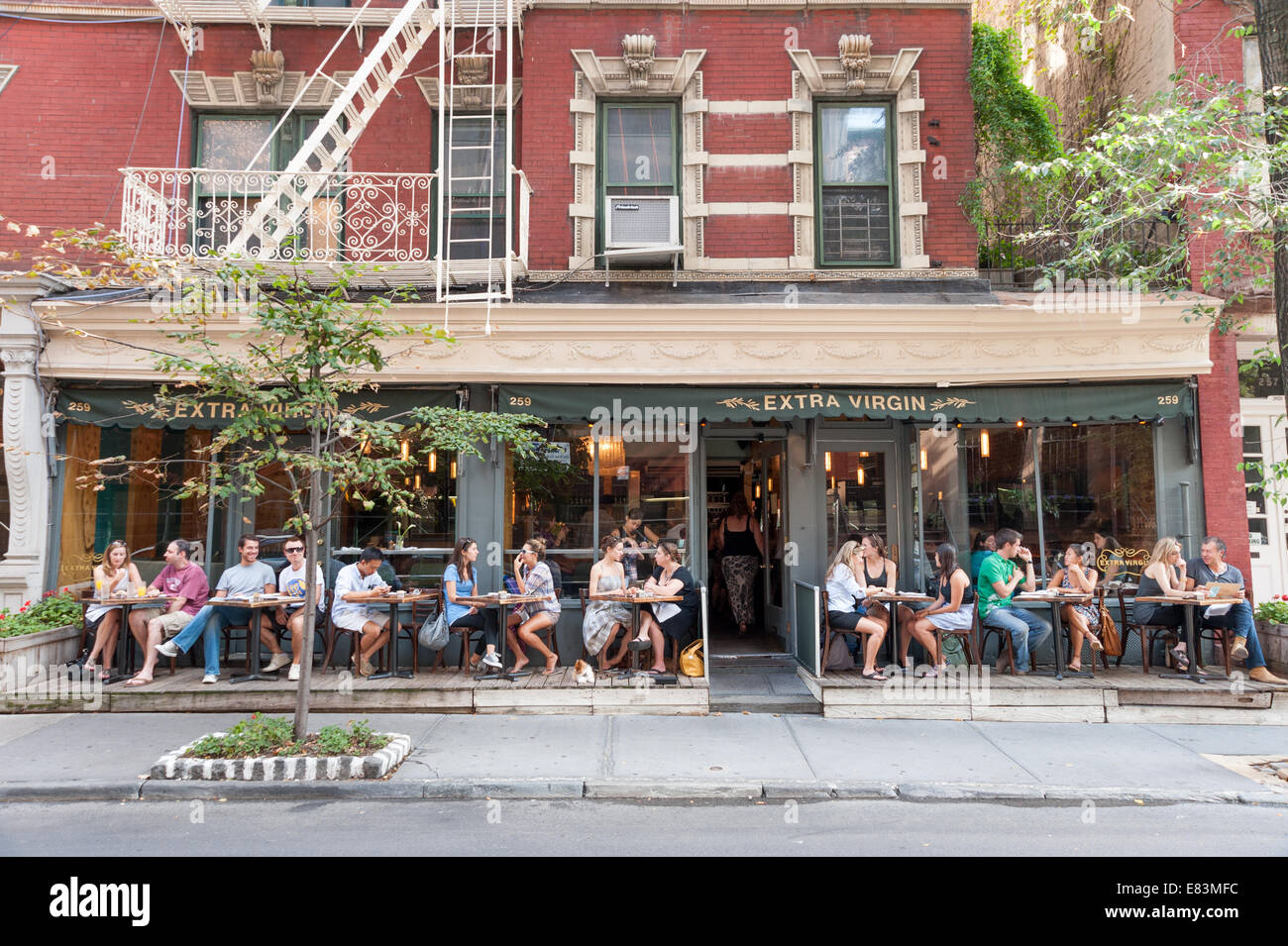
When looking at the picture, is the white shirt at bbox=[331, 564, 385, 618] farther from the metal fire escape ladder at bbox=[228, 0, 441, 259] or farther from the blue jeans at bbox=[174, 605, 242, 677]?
the metal fire escape ladder at bbox=[228, 0, 441, 259]

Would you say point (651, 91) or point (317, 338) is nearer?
point (317, 338)

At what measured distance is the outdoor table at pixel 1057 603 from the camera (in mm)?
8500

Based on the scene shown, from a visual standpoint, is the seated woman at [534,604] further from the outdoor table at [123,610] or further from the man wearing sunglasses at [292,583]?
the outdoor table at [123,610]

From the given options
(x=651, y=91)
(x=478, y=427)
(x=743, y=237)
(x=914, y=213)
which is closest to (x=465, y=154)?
(x=651, y=91)

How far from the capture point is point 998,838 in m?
5.25

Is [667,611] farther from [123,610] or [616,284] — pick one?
[123,610]

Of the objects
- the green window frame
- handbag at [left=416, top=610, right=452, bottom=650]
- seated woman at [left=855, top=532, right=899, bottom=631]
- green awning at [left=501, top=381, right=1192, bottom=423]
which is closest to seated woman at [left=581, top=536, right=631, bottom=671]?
handbag at [left=416, top=610, right=452, bottom=650]

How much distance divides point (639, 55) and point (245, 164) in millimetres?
5506

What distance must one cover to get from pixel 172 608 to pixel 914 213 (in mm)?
10115

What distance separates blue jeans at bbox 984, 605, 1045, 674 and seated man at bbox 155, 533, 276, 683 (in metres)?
8.08

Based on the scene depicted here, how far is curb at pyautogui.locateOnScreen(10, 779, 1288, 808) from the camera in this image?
5.85 meters

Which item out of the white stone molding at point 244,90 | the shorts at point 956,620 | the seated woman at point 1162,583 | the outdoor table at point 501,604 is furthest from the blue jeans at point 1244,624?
the white stone molding at point 244,90

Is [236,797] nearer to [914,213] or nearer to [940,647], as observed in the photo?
[940,647]

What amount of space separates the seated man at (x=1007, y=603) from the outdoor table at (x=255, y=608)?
299 inches
